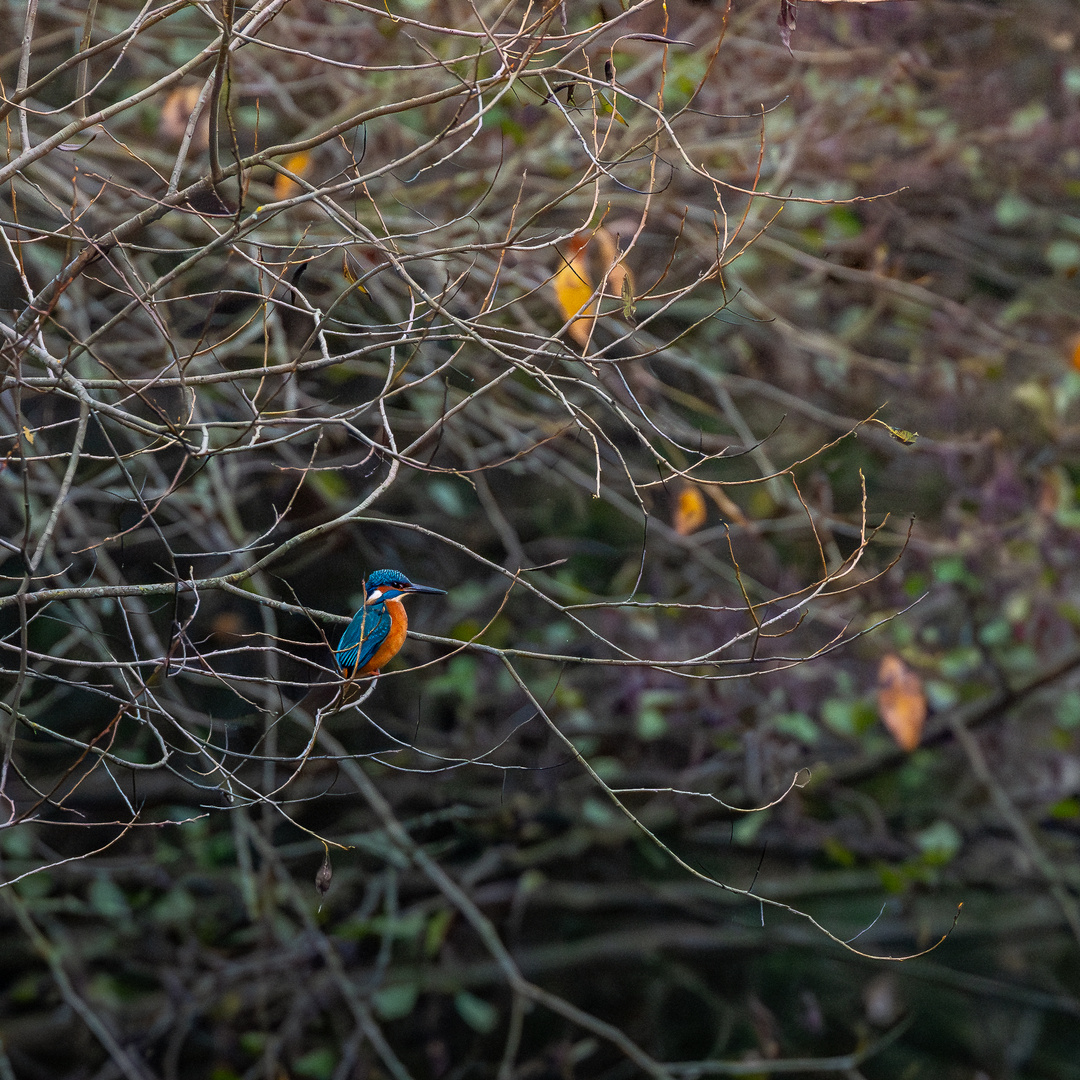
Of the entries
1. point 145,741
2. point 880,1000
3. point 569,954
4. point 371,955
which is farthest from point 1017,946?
point 145,741

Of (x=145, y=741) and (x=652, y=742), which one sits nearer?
(x=145, y=741)

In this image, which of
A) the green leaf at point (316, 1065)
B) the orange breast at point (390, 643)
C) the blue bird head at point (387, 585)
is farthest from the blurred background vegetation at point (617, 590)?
the orange breast at point (390, 643)

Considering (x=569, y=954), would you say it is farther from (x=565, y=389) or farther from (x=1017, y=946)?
(x=565, y=389)

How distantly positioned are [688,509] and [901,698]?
702mm

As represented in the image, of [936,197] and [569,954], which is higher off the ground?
[936,197]

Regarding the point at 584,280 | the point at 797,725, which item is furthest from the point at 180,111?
the point at 797,725

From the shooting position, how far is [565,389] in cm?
245

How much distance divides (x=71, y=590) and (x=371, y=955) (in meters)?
1.64

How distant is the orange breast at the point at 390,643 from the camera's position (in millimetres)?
1595

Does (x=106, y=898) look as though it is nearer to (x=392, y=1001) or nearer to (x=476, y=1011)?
(x=392, y=1001)

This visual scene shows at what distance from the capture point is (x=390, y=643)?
5.26ft

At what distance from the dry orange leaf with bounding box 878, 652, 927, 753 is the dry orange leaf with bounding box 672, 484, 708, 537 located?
0.60m

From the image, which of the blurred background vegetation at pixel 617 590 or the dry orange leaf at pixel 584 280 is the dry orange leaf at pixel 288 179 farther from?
the dry orange leaf at pixel 584 280

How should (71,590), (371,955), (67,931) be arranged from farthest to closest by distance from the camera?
(371,955)
(67,931)
(71,590)
